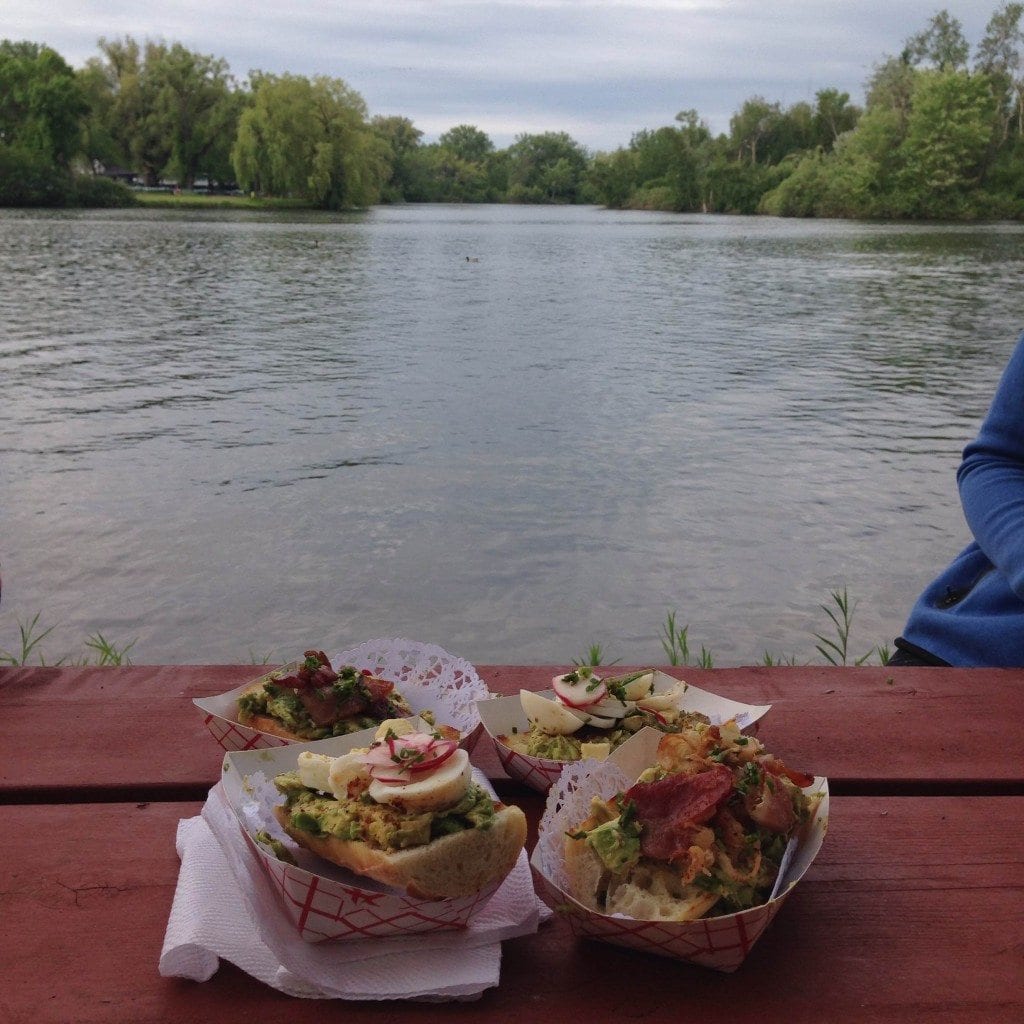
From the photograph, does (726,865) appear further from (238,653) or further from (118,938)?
(238,653)

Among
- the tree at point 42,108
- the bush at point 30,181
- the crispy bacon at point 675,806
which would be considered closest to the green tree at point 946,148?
the bush at point 30,181

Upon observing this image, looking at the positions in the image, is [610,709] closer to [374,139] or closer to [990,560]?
[990,560]

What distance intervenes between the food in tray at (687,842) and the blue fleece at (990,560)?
1604 mm

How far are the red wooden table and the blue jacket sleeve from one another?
633 millimetres

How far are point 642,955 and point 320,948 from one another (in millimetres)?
380

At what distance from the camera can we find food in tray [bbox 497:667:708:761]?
5.66 ft

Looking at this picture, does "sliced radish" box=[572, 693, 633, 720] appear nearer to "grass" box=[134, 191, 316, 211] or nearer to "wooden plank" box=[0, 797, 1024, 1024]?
"wooden plank" box=[0, 797, 1024, 1024]

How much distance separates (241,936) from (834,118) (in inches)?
5333

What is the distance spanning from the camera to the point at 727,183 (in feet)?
386

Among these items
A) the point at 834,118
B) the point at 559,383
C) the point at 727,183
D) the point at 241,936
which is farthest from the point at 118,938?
the point at 834,118

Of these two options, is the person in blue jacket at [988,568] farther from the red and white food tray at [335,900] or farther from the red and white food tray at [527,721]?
the red and white food tray at [335,900]

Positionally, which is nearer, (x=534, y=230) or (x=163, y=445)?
(x=163, y=445)

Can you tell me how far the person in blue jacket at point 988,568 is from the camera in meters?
2.84

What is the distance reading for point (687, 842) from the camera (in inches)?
51.8
